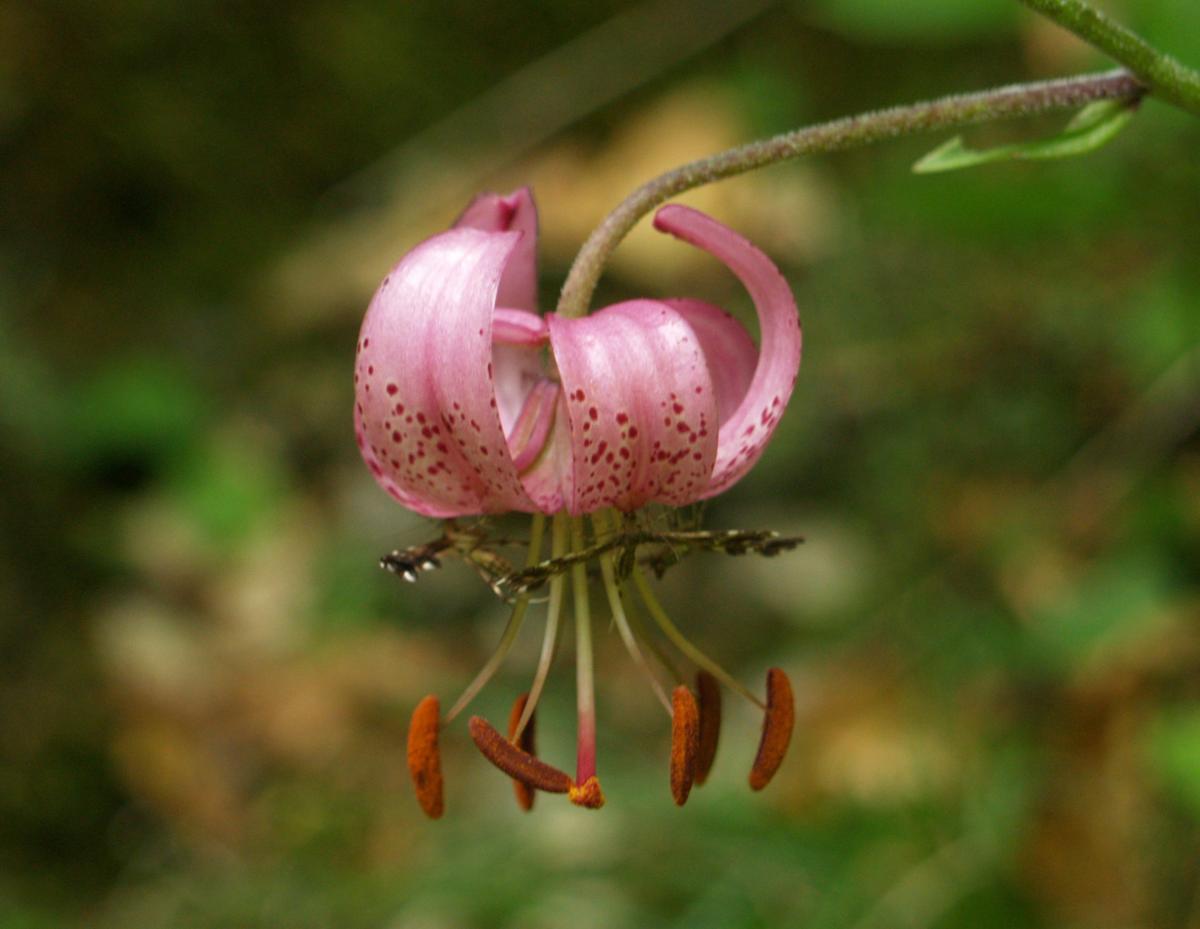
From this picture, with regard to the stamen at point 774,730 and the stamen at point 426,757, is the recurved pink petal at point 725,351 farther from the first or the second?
the stamen at point 426,757

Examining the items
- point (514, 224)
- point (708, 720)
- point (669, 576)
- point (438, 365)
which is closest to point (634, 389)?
point (438, 365)

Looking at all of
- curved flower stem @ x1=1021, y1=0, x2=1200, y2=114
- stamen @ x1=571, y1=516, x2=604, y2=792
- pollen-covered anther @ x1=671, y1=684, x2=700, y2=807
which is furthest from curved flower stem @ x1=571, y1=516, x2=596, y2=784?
curved flower stem @ x1=1021, y1=0, x2=1200, y2=114

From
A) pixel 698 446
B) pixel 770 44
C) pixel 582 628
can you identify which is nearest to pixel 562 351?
pixel 698 446

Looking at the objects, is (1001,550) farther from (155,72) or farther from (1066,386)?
(155,72)

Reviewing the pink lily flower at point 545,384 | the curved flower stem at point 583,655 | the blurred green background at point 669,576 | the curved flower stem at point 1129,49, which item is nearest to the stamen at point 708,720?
the curved flower stem at point 583,655

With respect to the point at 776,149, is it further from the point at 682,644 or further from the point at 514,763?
the point at 514,763
